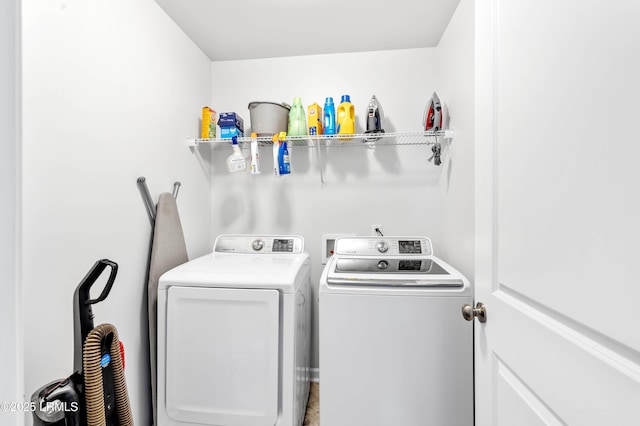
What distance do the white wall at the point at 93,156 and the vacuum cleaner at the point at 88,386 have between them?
220 mm

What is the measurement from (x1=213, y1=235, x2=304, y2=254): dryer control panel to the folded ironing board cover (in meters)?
0.29

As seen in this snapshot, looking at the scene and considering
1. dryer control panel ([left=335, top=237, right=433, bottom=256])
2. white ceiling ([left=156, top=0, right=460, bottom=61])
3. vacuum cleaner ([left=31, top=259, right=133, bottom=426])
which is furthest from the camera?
dryer control panel ([left=335, top=237, right=433, bottom=256])

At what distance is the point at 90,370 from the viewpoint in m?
0.85

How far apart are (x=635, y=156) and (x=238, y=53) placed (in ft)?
7.71

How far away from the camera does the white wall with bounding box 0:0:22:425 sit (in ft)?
1.19

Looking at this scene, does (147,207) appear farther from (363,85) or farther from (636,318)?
(636,318)

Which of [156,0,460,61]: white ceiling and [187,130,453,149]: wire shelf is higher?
[156,0,460,61]: white ceiling

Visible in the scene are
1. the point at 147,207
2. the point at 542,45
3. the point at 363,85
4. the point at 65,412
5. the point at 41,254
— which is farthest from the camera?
the point at 363,85

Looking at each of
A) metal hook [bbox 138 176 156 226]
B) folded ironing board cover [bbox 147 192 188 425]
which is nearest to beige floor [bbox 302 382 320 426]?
folded ironing board cover [bbox 147 192 188 425]

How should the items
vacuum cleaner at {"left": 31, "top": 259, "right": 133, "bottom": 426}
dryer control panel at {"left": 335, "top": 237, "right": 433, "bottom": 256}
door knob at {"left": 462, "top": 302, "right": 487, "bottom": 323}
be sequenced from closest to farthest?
vacuum cleaner at {"left": 31, "top": 259, "right": 133, "bottom": 426} < door knob at {"left": 462, "top": 302, "right": 487, "bottom": 323} < dryer control panel at {"left": 335, "top": 237, "right": 433, "bottom": 256}

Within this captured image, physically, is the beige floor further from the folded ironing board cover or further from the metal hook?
the metal hook

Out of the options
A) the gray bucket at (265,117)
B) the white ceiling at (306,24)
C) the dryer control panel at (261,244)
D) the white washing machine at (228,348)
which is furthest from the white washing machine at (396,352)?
the white ceiling at (306,24)

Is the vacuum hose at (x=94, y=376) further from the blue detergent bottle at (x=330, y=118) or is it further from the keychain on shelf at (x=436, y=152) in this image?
the keychain on shelf at (x=436, y=152)

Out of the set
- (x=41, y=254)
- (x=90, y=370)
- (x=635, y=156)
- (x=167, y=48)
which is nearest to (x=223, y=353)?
(x=90, y=370)
